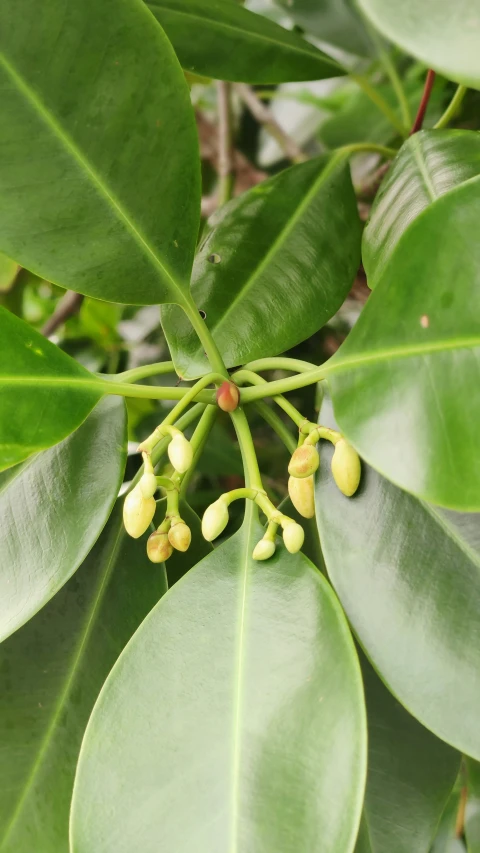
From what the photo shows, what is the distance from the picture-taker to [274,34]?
0.65 metres

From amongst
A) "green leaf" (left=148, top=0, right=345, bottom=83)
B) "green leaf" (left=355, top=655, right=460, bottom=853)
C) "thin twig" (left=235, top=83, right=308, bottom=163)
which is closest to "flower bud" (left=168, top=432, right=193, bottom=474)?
Result: "green leaf" (left=355, top=655, right=460, bottom=853)

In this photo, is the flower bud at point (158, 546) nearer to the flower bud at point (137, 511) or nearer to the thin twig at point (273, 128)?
the flower bud at point (137, 511)

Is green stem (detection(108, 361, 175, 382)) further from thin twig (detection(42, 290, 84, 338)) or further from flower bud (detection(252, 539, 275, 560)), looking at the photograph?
thin twig (detection(42, 290, 84, 338))

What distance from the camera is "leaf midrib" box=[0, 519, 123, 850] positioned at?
542 mm

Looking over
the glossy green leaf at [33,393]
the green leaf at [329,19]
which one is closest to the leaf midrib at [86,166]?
the glossy green leaf at [33,393]

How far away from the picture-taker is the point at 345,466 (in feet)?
1.47

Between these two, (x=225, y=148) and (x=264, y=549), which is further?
(x=225, y=148)

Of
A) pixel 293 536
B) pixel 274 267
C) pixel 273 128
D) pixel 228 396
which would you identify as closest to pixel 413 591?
pixel 293 536

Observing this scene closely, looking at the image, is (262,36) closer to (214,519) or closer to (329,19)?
(329,19)

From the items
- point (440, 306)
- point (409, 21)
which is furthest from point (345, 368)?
point (409, 21)

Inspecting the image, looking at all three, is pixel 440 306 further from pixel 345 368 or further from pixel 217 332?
pixel 217 332

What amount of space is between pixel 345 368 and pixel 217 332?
0.16m

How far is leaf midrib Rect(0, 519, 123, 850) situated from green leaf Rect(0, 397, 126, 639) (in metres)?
0.09

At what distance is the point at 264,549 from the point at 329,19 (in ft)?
2.20
